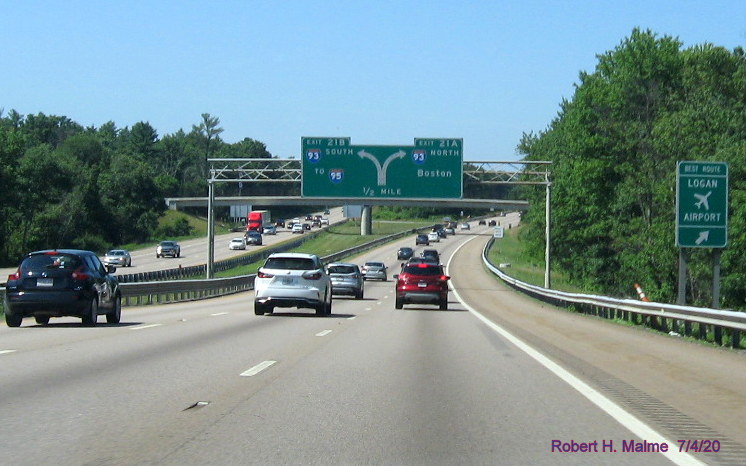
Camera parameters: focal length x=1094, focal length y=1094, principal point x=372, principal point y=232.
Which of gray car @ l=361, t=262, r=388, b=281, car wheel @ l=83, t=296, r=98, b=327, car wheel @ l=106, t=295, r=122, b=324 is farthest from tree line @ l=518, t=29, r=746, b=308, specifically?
car wheel @ l=83, t=296, r=98, b=327

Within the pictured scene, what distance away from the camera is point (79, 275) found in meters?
22.9

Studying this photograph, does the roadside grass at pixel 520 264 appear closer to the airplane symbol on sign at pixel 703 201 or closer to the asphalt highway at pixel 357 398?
the airplane symbol on sign at pixel 703 201

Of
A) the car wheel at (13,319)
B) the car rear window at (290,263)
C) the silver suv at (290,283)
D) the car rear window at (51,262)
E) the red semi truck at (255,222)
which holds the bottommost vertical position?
the car wheel at (13,319)

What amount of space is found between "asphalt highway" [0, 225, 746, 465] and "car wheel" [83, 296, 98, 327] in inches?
45.5

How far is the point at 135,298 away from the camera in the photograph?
4266 cm

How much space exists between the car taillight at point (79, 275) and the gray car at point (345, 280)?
2363 cm

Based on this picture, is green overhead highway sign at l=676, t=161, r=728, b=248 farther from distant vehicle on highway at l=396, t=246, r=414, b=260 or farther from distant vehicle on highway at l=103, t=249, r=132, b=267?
distant vehicle on highway at l=396, t=246, r=414, b=260

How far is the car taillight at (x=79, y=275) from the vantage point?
22.8 meters

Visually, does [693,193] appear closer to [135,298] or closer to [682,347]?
[682,347]

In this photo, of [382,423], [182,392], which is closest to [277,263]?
[182,392]

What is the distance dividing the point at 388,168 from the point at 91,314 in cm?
3517

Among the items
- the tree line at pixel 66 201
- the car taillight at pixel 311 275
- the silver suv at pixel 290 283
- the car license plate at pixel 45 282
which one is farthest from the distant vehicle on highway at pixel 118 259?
the car license plate at pixel 45 282

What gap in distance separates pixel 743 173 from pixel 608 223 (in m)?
21.5

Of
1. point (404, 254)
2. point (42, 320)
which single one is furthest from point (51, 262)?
point (404, 254)
